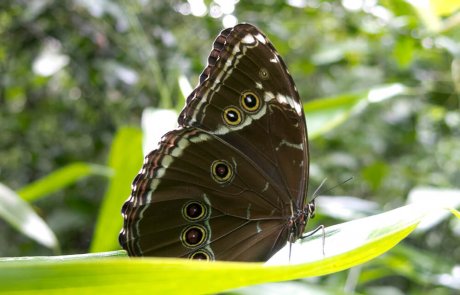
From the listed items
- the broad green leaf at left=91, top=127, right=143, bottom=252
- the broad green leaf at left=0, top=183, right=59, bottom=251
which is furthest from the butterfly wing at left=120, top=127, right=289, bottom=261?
the broad green leaf at left=0, top=183, right=59, bottom=251

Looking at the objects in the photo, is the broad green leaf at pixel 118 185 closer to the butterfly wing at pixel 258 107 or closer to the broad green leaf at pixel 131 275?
the butterfly wing at pixel 258 107

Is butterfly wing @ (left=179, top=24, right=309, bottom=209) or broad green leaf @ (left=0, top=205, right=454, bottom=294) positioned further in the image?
butterfly wing @ (left=179, top=24, right=309, bottom=209)

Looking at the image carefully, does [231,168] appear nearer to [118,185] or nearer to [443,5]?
[118,185]

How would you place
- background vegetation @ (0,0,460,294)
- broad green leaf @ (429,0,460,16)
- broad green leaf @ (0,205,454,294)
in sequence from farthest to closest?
background vegetation @ (0,0,460,294) < broad green leaf @ (429,0,460,16) < broad green leaf @ (0,205,454,294)

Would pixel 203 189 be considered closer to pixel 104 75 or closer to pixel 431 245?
pixel 104 75

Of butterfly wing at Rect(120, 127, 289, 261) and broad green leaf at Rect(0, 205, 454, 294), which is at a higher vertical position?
broad green leaf at Rect(0, 205, 454, 294)

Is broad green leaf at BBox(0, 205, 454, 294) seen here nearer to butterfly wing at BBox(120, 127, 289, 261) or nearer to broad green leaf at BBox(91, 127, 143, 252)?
butterfly wing at BBox(120, 127, 289, 261)

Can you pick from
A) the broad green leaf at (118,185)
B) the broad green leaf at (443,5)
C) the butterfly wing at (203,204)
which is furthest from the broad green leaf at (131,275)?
the broad green leaf at (443,5)

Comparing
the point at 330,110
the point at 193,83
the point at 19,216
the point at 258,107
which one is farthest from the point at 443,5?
the point at 193,83
